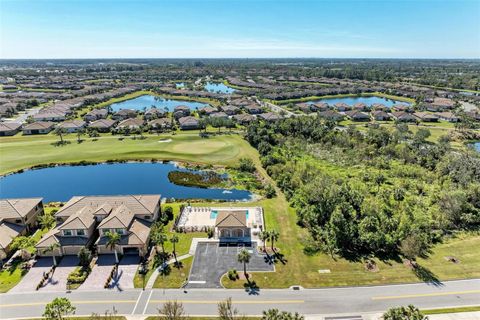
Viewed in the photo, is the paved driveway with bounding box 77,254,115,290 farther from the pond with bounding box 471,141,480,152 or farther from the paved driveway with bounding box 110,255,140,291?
the pond with bounding box 471,141,480,152

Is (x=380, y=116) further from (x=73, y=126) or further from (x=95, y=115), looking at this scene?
(x=73, y=126)

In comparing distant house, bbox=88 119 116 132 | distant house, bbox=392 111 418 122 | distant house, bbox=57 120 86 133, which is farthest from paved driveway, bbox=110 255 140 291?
distant house, bbox=392 111 418 122

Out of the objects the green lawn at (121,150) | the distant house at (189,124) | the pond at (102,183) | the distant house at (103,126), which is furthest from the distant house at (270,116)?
the distant house at (103,126)

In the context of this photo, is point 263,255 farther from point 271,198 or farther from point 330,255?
point 271,198

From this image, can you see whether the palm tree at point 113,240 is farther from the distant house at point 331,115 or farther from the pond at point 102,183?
the distant house at point 331,115

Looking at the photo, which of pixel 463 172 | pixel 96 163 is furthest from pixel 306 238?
pixel 96 163

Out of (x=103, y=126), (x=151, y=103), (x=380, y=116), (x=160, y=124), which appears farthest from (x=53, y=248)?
(x=151, y=103)
